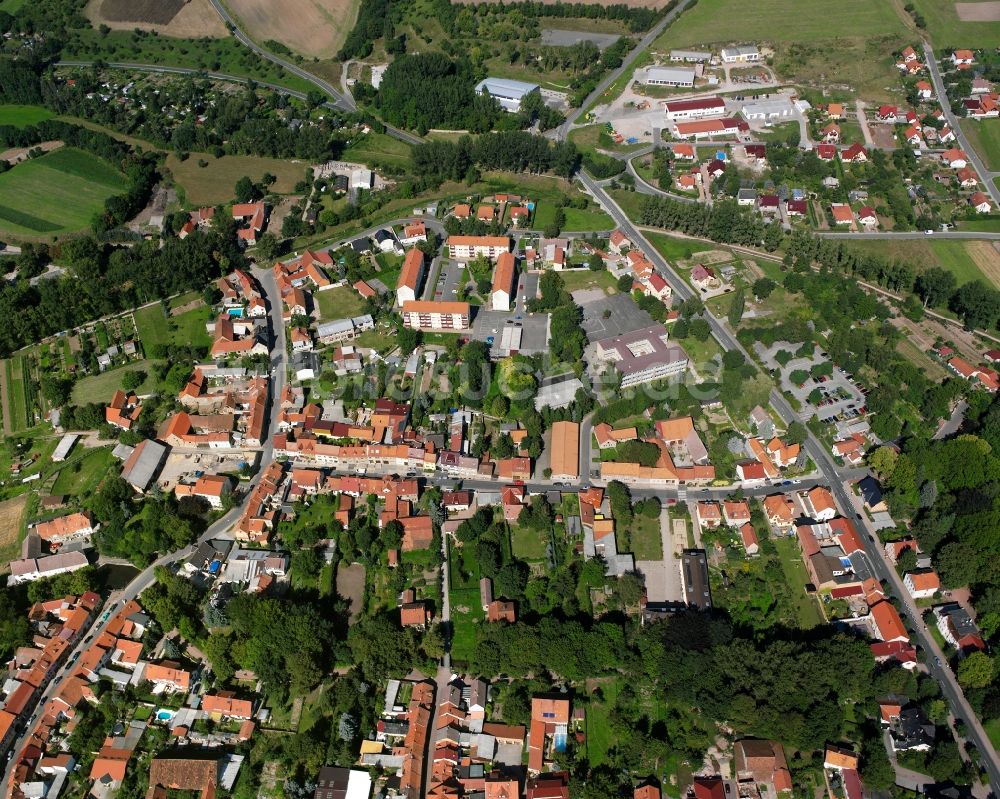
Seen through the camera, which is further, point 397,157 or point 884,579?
point 397,157

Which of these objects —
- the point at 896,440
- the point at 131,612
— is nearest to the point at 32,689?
the point at 131,612

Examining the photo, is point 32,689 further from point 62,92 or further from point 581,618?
point 62,92

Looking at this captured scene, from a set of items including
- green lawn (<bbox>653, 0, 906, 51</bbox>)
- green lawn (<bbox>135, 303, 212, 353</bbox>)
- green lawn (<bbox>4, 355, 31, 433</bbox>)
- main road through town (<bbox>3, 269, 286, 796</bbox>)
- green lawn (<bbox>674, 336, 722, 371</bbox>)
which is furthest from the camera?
green lawn (<bbox>653, 0, 906, 51</bbox>)

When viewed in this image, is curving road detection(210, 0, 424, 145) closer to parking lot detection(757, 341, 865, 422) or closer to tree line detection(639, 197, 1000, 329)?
tree line detection(639, 197, 1000, 329)

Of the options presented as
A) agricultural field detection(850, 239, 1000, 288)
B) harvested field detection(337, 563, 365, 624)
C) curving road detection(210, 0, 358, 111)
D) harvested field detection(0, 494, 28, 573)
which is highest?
curving road detection(210, 0, 358, 111)

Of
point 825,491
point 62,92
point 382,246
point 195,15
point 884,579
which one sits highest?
point 195,15

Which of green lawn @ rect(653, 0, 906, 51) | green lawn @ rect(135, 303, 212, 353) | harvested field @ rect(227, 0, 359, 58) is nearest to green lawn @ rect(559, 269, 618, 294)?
green lawn @ rect(135, 303, 212, 353)
